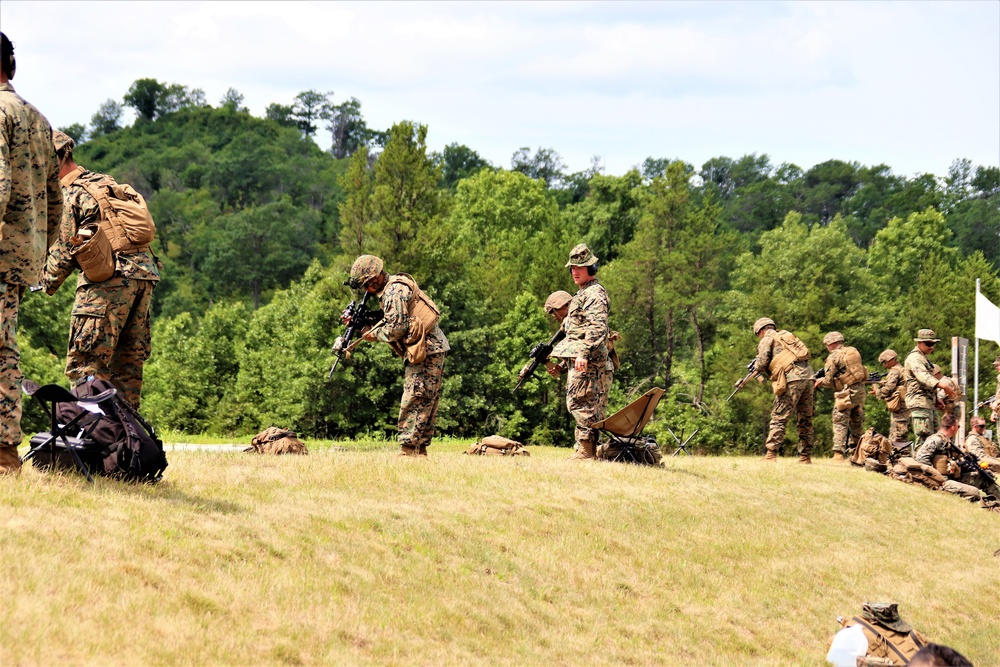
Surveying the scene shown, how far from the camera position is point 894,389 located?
79.6 ft

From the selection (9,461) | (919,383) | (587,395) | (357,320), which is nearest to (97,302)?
(9,461)

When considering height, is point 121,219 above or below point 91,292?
above

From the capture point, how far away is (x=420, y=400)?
14.7m

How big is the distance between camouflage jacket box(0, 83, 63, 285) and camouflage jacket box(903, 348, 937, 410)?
19.0 meters

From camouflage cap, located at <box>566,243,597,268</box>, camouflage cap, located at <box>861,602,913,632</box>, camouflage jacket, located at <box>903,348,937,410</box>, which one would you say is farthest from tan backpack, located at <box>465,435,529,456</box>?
camouflage jacket, located at <box>903,348,937,410</box>

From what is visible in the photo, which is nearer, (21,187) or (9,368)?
(9,368)

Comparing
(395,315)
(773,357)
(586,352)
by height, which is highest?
(395,315)

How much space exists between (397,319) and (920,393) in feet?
44.9

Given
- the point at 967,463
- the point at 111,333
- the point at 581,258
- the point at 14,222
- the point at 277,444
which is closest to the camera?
the point at 14,222

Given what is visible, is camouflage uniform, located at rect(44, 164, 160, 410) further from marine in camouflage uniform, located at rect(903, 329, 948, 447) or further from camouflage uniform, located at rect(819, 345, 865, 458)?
marine in camouflage uniform, located at rect(903, 329, 948, 447)

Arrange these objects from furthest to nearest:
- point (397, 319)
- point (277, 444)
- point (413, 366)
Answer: point (277, 444), point (413, 366), point (397, 319)

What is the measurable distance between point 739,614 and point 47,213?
7689 mm

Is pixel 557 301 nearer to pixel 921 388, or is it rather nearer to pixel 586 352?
pixel 586 352

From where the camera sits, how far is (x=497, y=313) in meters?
56.9
